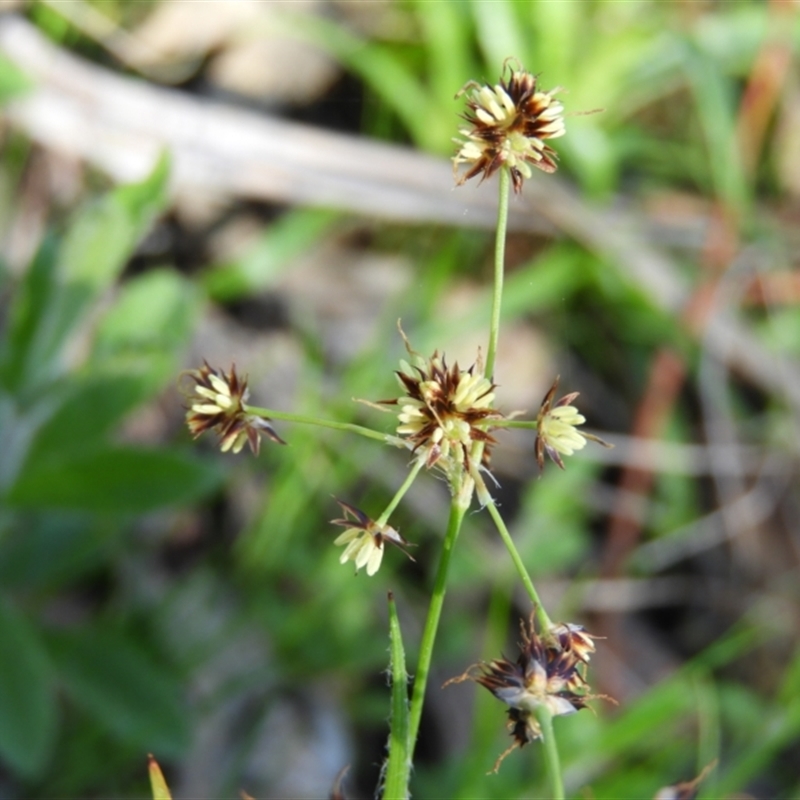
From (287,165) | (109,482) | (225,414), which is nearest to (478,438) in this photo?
(225,414)

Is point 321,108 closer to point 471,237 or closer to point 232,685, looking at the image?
point 471,237

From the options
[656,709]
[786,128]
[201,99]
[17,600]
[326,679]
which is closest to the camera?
[656,709]

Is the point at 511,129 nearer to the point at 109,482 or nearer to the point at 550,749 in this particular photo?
the point at 550,749

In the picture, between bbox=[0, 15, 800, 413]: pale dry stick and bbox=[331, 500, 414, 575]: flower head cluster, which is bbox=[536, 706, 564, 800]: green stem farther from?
bbox=[0, 15, 800, 413]: pale dry stick

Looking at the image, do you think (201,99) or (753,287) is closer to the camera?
→ (201,99)

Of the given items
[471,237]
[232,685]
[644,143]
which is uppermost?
[644,143]

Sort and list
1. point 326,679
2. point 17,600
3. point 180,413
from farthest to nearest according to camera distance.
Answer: point 180,413 < point 326,679 < point 17,600

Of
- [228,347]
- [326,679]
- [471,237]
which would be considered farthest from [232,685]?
[471,237]

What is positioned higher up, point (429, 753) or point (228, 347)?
point (228, 347)
